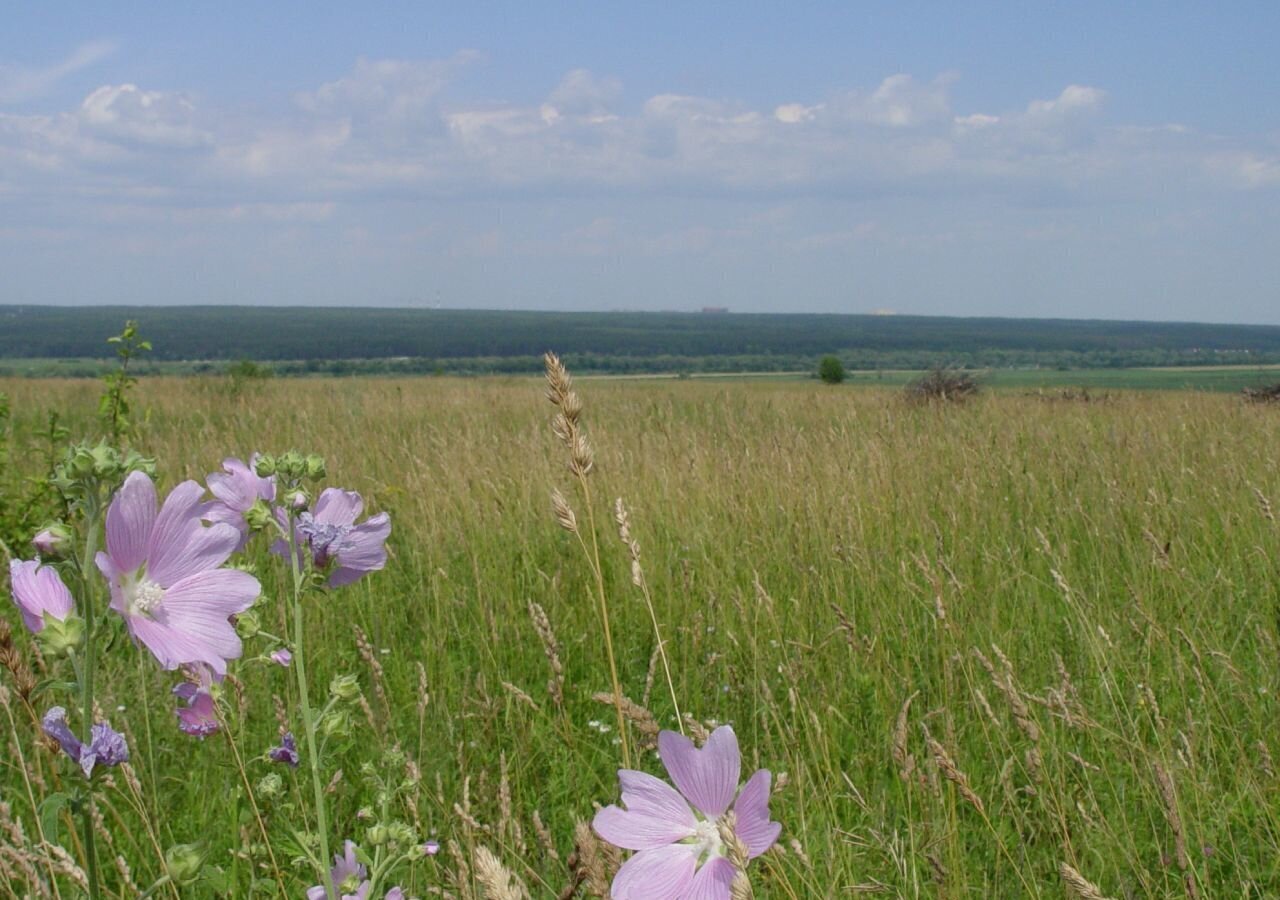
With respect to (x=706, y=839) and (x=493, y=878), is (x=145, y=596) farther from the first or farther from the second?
(x=706, y=839)

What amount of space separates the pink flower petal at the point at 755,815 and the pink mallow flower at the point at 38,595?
0.59 metres

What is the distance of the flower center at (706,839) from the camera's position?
2.80ft

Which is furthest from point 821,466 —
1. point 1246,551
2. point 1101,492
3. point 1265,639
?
point 1265,639

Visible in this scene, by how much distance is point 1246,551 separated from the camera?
12.9 ft

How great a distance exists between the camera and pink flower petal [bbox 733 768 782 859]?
0.81 metres

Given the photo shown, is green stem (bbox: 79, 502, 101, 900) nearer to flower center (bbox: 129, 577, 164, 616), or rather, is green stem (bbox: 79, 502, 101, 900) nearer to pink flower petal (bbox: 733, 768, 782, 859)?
flower center (bbox: 129, 577, 164, 616)

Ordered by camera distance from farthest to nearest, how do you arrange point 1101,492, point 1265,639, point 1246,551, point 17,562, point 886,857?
point 1101,492 → point 1246,551 → point 1265,639 → point 886,857 → point 17,562

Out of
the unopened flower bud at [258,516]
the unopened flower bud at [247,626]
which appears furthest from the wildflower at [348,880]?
the unopened flower bud at [258,516]

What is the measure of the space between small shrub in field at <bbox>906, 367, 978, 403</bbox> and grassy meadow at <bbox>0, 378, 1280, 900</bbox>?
8070 millimetres

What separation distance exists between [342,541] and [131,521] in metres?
0.37

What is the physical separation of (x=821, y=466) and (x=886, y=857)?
3371mm

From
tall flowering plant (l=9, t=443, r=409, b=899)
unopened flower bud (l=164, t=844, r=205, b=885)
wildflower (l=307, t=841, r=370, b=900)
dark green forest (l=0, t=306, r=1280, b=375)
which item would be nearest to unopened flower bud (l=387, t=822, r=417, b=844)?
wildflower (l=307, t=841, r=370, b=900)

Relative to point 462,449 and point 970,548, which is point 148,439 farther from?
point 970,548

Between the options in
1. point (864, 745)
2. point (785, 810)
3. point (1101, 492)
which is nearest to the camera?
point (785, 810)
